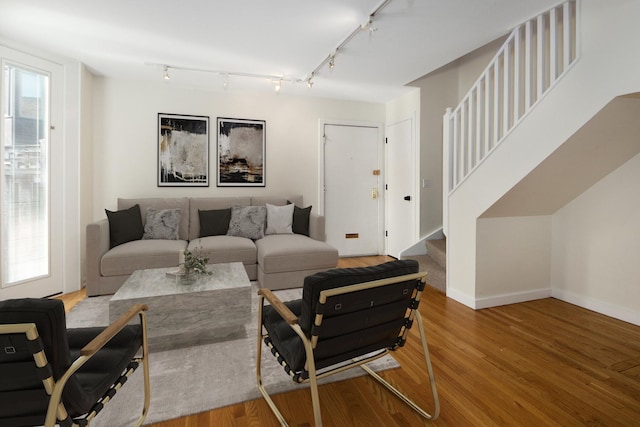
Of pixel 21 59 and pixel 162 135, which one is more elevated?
pixel 21 59

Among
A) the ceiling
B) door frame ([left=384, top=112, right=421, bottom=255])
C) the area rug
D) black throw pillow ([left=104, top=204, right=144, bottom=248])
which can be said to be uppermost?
the ceiling

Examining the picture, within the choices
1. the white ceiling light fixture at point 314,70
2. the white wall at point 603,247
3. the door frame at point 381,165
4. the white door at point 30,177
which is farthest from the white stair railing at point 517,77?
the white door at point 30,177

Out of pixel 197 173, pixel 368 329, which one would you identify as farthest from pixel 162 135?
pixel 368 329

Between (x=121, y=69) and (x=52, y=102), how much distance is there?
81cm

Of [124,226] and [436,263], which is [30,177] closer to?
[124,226]

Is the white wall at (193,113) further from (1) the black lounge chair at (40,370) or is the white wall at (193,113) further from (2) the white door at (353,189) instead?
(1) the black lounge chair at (40,370)

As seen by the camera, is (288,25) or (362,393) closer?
(362,393)

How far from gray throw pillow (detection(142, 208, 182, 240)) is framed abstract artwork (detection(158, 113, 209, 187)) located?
577mm

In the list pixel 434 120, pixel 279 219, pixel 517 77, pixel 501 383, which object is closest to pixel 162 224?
pixel 279 219

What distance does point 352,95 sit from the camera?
191 inches

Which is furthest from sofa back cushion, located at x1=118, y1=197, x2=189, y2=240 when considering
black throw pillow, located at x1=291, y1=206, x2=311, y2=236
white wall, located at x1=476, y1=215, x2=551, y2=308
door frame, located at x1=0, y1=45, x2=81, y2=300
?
white wall, located at x1=476, y1=215, x2=551, y2=308

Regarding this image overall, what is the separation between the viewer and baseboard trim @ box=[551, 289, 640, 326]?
2.76 metres

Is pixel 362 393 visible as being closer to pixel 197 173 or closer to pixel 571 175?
pixel 571 175

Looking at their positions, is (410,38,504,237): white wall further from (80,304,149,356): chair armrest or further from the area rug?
(80,304,149,356): chair armrest
